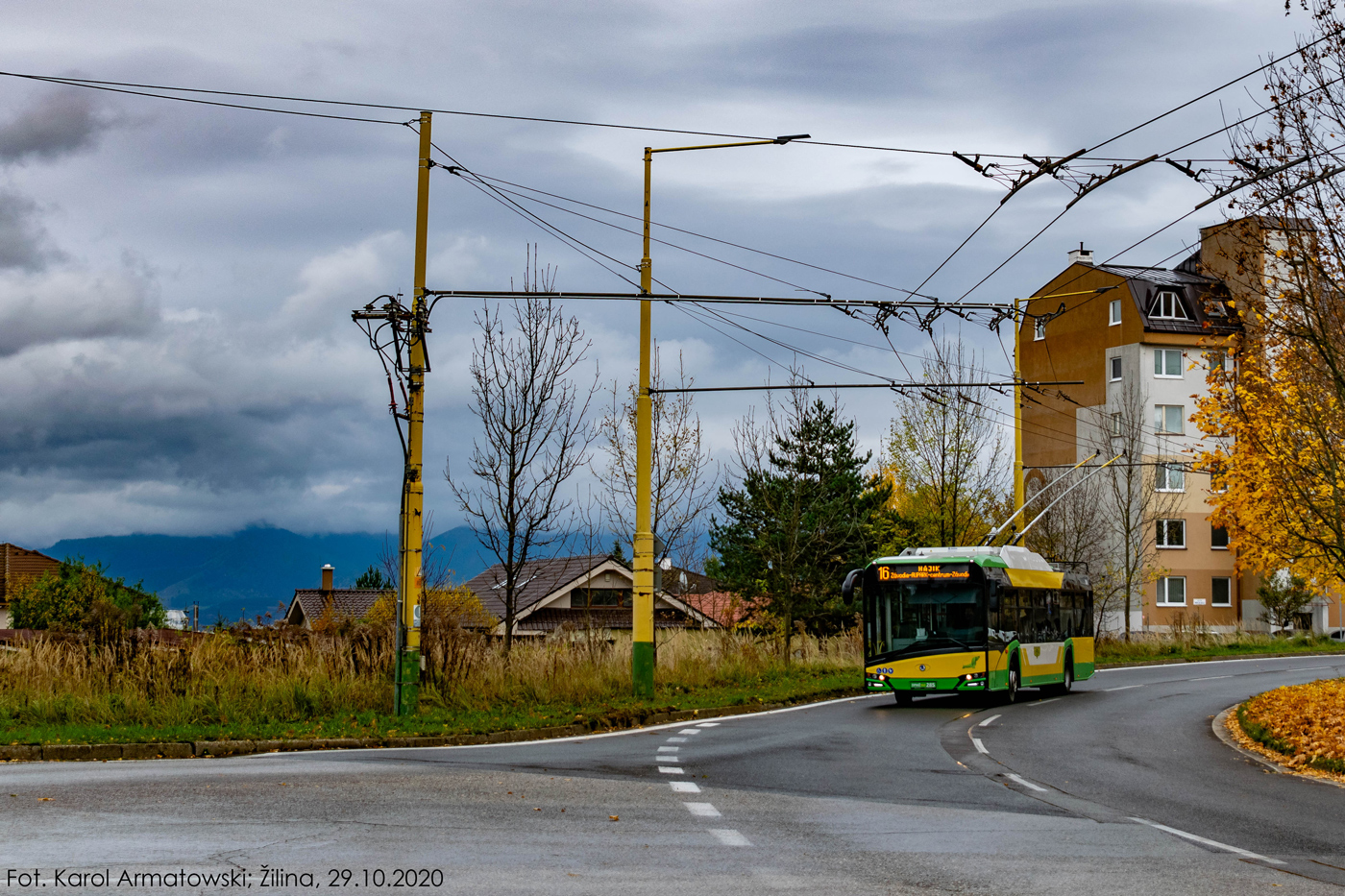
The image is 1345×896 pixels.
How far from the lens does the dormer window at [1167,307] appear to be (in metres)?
67.3

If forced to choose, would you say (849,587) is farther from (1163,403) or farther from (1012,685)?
(1163,403)

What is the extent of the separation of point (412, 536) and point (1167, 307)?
2222 inches

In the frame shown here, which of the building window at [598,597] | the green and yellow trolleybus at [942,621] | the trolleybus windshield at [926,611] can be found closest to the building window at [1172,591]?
the building window at [598,597]

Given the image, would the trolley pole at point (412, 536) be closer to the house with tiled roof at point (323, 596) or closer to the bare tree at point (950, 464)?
the bare tree at point (950, 464)

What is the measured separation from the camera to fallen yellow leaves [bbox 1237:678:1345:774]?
1603cm

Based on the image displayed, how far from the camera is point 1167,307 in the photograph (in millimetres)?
67688

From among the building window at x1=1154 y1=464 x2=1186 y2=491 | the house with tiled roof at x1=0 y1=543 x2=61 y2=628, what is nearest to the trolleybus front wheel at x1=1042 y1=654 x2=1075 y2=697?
the building window at x1=1154 y1=464 x2=1186 y2=491

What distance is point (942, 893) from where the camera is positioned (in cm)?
741

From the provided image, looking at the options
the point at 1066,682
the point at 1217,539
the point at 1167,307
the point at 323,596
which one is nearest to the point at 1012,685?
the point at 1066,682

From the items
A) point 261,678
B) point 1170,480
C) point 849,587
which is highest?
point 1170,480

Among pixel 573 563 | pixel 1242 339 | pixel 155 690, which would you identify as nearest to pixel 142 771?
pixel 155 690

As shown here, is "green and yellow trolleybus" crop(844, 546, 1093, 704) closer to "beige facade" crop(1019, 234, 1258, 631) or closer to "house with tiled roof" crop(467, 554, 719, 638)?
"house with tiled roof" crop(467, 554, 719, 638)

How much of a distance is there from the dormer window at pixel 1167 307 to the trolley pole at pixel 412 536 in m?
54.8

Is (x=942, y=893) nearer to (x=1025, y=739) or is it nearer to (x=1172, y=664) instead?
(x=1025, y=739)
